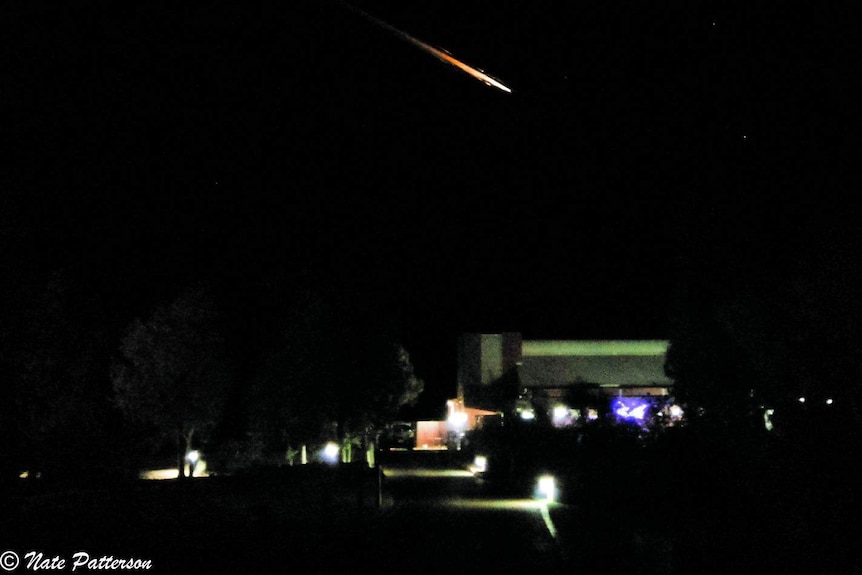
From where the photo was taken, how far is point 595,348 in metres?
50.2

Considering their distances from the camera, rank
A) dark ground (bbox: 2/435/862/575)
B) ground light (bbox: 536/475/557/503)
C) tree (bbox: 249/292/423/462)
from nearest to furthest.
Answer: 1. dark ground (bbox: 2/435/862/575)
2. tree (bbox: 249/292/423/462)
3. ground light (bbox: 536/475/557/503)

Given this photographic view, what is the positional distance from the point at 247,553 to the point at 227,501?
1047 centimetres

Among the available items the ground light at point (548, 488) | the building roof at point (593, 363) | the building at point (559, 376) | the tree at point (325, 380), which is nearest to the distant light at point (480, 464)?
the building at point (559, 376)

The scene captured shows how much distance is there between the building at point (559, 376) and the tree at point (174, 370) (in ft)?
44.2

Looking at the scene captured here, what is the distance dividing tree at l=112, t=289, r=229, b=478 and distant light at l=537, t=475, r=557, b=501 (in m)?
12.4

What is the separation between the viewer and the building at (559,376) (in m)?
38.8

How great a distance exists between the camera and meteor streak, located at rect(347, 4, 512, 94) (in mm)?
10873

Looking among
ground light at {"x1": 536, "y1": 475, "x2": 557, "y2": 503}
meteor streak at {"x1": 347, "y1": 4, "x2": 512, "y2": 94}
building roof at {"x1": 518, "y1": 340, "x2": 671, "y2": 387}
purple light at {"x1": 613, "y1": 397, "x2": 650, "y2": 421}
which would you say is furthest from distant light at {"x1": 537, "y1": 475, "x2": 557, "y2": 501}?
meteor streak at {"x1": 347, "y1": 4, "x2": 512, "y2": 94}

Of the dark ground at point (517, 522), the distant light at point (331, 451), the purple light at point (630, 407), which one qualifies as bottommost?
the dark ground at point (517, 522)

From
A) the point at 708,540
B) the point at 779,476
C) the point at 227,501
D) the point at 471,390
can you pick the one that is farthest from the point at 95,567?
the point at 471,390

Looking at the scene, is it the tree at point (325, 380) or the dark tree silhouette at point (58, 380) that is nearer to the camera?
the dark tree silhouette at point (58, 380)

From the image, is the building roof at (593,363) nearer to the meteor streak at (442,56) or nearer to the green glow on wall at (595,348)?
the green glow on wall at (595,348)

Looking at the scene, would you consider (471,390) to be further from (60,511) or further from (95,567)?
(95,567)

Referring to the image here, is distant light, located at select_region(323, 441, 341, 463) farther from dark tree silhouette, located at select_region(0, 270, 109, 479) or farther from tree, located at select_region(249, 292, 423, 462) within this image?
dark tree silhouette, located at select_region(0, 270, 109, 479)
